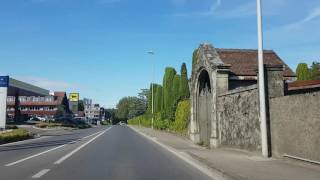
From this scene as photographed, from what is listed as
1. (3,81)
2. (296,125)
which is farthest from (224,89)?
→ (3,81)

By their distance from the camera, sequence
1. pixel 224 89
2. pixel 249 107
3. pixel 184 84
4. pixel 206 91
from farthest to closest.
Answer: pixel 184 84, pixel 206 91, pixel 224 89, pixel 249 107

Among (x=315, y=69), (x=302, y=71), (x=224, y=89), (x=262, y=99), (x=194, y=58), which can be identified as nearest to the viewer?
(x=262, y=99)

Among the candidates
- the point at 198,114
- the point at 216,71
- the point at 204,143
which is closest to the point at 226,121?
the point at 216,71

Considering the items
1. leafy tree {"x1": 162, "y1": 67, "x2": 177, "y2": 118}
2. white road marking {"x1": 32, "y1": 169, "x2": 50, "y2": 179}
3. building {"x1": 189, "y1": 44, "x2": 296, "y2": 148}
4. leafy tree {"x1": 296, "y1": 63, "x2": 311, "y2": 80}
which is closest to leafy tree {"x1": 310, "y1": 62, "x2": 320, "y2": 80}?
leafy tree {"x1": 296, "y1": 63, "x2": 311, "y2": 80}

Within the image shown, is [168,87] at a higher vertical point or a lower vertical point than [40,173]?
higher

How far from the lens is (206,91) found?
30.8 metres

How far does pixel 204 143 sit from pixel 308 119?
1618 cm

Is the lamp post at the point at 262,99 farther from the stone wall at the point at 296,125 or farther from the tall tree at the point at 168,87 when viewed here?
the tall tree at the point at 168,87

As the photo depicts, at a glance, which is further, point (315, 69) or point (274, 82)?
point (315, 69)

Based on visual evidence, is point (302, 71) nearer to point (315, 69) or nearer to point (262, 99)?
point (315, 69)

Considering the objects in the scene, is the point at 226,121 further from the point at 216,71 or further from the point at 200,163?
the point at 200,163

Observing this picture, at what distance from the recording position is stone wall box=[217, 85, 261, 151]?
20.0 metres

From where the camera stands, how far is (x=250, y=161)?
17.0 m

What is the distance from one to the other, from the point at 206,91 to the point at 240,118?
8.82m
